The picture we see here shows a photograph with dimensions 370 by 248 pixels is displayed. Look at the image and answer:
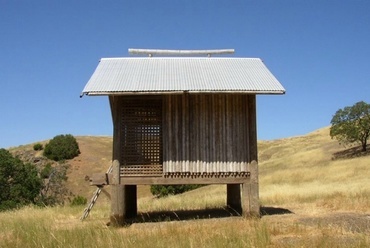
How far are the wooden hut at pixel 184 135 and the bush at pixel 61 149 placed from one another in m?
50.0

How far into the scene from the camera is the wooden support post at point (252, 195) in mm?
15422

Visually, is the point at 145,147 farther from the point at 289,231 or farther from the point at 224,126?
the point at 289,231

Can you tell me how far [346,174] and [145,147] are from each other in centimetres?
2407

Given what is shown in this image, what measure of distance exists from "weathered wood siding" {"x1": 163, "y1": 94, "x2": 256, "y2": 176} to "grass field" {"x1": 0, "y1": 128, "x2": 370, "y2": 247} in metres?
1.87

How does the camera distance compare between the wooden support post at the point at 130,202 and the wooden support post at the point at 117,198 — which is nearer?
the wooden support post at the point at 117,198

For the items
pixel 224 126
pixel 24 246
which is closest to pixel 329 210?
pixel 224 126

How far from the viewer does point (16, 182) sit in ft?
119

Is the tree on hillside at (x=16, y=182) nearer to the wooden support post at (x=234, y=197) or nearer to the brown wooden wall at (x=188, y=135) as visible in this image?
the wooden support post at (x=234, y=197)

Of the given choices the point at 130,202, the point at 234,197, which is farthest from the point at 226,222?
the point at 130,202

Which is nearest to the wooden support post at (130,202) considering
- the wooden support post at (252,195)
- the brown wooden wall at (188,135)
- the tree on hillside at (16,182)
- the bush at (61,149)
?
the brown wooden wall at (188,135)

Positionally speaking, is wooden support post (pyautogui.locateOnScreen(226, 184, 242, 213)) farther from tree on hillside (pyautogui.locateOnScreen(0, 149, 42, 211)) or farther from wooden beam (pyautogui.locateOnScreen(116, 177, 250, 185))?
tree on hillside (pyautogui.locateOnScreen(0, 149, 42, 211))

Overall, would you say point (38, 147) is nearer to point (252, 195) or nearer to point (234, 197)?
point (234, 197)

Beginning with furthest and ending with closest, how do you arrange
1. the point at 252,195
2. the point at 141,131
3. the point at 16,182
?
the point at 16,182 → the point at 141,131 → the point at 252,195

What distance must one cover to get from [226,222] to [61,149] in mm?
53732
